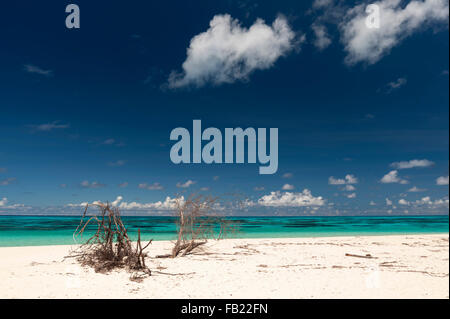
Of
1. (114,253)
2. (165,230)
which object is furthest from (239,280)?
(165,230)

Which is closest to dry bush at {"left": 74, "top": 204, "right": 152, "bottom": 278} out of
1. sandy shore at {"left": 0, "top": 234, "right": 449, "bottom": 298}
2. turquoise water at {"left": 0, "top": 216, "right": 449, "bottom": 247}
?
sandy shore at {"left": 0, "top": 234, "right": 449, "bottom": 298}

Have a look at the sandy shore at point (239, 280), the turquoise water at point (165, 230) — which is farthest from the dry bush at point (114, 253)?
the turquoise water at point (165, 230)

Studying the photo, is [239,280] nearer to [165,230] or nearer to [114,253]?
[114,253]

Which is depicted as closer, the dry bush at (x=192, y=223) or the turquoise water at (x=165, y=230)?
the dry bush at (x=192, y=223)

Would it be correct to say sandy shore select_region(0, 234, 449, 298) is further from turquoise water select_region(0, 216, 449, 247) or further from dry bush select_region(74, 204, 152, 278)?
turquoise water select_region(0, 216, 449, 247)

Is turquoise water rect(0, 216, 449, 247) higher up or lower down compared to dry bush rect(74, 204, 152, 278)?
lower down

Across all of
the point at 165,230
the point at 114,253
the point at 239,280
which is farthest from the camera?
the point at 165,230

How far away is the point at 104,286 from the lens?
28.4 feet

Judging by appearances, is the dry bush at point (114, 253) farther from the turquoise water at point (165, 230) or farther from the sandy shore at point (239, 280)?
the turquoise water at point (165, 230)

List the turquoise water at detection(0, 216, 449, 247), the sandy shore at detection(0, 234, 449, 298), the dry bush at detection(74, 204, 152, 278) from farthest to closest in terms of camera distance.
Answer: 1. the turquoise water at detection(0, 216, 449, 247)
2. the dry bush at detection(74, 204, 152, 278)
3. the sandy shore at detection(0, 234, 449, 298)
